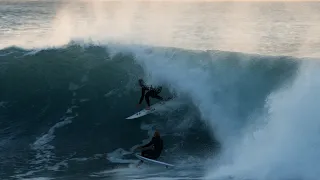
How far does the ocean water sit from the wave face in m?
0.03

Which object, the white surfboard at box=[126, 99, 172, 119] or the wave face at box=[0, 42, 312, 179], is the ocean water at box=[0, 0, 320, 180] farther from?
the white surfboard at box=[126, 99, 172, 119]

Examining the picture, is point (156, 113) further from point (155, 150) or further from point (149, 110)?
point (155, 150)

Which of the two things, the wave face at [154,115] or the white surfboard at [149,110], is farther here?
the white surfboard at [149,110]

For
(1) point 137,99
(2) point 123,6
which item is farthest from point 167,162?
(2) point 123,6

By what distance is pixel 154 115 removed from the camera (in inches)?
670

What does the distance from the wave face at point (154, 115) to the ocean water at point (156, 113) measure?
3 centimetres

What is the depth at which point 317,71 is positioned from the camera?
56.2ft

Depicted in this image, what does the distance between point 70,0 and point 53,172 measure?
9824 cm

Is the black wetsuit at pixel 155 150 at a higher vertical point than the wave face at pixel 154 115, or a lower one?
lower

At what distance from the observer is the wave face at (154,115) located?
13.6 m

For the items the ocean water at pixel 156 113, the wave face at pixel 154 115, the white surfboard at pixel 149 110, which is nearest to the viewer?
the ocean water at pixel 156 113

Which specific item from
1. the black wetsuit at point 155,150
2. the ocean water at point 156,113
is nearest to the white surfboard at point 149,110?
the ocean water at point 156,113

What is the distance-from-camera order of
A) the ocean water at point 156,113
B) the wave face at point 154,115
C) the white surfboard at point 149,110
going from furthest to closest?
the white surfboard at point 149,110
the wave face at point 154,115
the ocean water at point 156,113

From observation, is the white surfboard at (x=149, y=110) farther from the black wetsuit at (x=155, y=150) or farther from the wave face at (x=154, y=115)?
the black wetsuit at (x=155, y=150)
